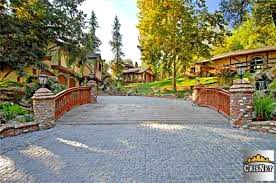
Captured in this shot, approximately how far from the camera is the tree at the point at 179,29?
28.3 meters

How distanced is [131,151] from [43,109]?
545cm

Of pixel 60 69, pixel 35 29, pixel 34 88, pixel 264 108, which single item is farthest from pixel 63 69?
pixel 264 108

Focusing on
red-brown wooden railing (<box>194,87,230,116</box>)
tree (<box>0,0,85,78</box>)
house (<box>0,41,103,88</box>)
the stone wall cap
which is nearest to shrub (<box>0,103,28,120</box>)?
the stone wall cap

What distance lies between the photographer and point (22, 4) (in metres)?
17.1

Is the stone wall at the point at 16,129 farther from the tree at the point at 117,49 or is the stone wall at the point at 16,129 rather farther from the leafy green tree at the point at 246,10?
the tree at the point at 117,49

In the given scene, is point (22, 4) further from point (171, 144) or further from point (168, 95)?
point (168, 95)

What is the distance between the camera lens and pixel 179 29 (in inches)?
1135

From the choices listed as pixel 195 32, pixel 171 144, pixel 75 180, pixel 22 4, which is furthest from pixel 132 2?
pixel 75 180

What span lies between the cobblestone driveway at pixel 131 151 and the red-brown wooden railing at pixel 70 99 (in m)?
→ 0.73

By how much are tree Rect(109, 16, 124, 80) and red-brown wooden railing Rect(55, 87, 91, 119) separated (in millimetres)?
32848

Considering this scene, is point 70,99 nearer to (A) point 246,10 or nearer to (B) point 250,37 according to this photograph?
(A) point 246,10

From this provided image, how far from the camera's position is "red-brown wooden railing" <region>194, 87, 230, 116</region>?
1322cm

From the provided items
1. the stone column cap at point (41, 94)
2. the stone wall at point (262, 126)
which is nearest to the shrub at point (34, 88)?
the stone column cap at point (41, 94)

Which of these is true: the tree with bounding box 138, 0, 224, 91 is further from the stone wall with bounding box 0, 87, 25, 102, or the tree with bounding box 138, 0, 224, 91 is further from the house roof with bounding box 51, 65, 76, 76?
the stone wall with bounding box 0, 87, 25, 102
